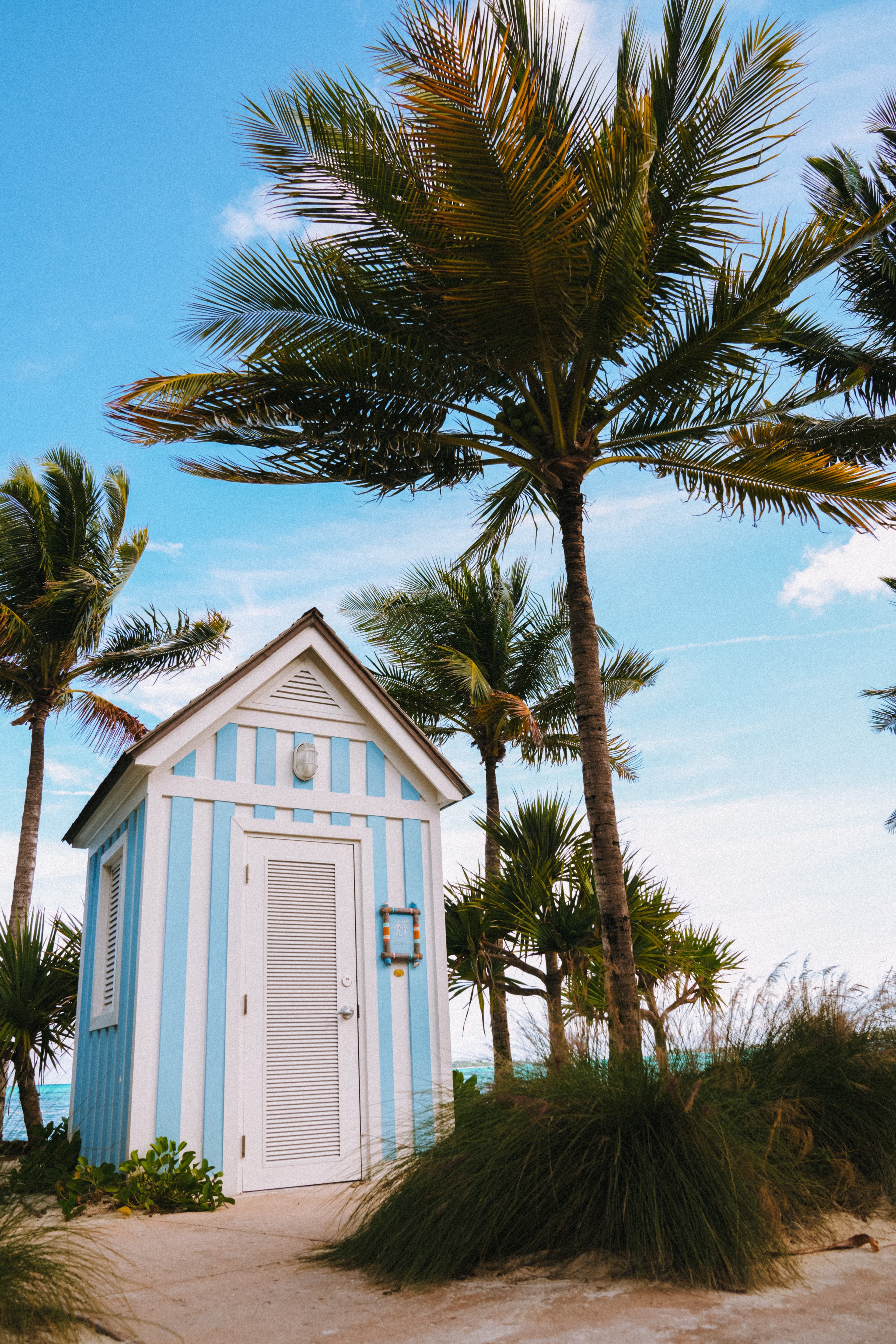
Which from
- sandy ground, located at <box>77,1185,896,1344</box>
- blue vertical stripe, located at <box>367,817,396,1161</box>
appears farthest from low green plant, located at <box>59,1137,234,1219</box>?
sandy ground, located at <box>77,1185,896,1344</box>

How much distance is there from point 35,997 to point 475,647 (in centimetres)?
977

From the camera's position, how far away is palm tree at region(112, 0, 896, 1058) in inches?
254

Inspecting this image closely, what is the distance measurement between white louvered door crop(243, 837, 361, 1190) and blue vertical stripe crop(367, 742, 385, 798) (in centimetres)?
61

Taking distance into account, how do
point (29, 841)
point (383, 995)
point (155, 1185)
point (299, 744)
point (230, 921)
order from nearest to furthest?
point (155, 1185) → point (230, 921) → point (383, 995) → point (299, 744) → point (29, 841)

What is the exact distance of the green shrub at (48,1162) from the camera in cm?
680

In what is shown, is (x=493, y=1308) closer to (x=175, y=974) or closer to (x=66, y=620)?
(x=175, y=974)

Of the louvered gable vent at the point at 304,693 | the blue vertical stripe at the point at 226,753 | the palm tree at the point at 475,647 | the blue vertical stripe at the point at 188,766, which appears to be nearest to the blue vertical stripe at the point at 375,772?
the louvered gable vent at the point at 304,693

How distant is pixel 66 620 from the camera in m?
14.2

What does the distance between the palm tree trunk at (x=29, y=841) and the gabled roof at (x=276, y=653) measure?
568 centimetres

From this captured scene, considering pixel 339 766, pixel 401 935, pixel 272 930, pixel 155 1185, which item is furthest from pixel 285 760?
pixel 155 1185

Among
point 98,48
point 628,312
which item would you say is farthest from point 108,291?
point 628,312

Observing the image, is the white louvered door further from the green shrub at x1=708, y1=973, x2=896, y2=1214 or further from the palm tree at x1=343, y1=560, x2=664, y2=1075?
the palm tree at x1=343, y1=560, x2=664, y2=1075

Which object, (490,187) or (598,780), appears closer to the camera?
(490,187)

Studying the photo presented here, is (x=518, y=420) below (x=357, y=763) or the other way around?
the other way around
